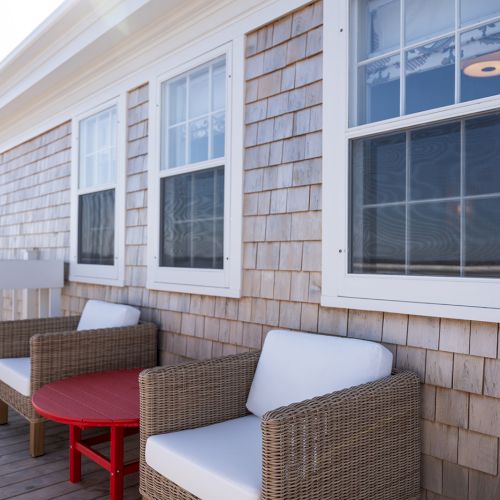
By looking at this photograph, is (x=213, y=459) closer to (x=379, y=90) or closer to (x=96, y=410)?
(x=96, y=410)

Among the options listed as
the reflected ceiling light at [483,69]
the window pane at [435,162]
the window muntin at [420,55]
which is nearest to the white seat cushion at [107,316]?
the window muntin at [420,55]

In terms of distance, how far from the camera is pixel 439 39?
6.91ft

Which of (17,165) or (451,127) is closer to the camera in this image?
(451,127)

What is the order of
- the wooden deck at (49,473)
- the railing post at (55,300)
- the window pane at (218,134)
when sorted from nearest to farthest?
the wooden deck at (49,473), the window pane at (218,134), the railing post at (55,300)

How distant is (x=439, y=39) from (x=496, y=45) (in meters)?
0.24

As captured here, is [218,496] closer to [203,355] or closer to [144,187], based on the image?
[203,355]

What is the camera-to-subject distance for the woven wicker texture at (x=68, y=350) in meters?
2.95

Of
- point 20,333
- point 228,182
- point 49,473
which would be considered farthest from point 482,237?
point 20,333

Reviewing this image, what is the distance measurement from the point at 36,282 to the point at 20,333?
1006 mm

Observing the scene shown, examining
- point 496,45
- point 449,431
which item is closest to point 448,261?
point 449,431

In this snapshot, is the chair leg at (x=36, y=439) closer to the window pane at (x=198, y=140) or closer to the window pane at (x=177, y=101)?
the window pane at (x=198, y=140)

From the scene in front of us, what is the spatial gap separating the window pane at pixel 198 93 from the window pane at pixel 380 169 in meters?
1.31

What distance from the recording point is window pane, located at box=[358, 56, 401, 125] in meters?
2.26

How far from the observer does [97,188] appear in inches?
174
